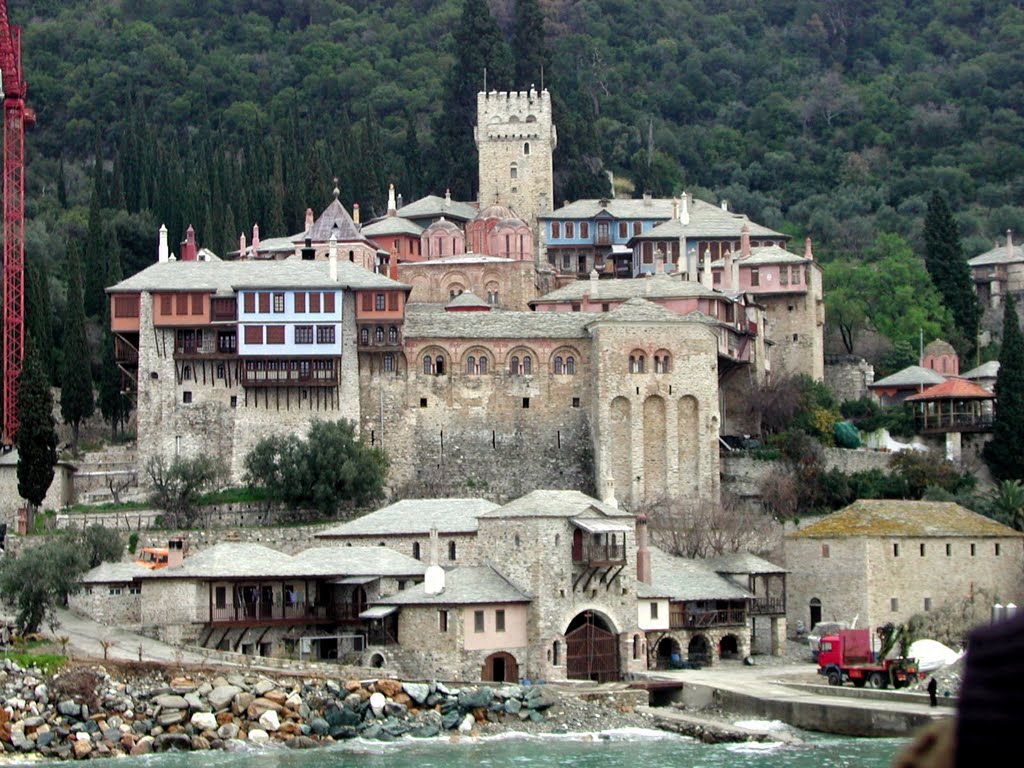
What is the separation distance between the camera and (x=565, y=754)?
37438 mm

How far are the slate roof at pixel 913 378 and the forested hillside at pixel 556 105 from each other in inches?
976

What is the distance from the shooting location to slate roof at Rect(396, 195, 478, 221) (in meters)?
83.4

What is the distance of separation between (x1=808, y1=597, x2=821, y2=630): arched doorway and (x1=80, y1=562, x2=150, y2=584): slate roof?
64.2ft

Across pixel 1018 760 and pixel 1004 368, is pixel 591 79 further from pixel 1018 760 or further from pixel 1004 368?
pixel 1018 760

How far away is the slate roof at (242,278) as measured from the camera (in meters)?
61.1

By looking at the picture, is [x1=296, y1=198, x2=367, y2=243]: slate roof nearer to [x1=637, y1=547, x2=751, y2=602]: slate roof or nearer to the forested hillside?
the forested hillside

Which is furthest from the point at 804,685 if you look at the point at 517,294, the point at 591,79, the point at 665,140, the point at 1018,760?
the point at 591,79

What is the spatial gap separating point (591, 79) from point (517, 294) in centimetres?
5513

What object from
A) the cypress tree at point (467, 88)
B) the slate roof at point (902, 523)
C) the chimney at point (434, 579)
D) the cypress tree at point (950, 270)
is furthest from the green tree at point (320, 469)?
the cypress tree at point (467, 88)

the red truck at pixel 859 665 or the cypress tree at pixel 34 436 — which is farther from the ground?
the cypress tree at pixel 34 436

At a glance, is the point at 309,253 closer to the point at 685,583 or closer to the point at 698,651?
the point at 685,583

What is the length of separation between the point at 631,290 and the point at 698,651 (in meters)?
20.9

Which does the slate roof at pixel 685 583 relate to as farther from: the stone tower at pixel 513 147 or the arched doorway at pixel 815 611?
the stone tower at pixel 513 147

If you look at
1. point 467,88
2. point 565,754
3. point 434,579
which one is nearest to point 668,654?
point 434,579
